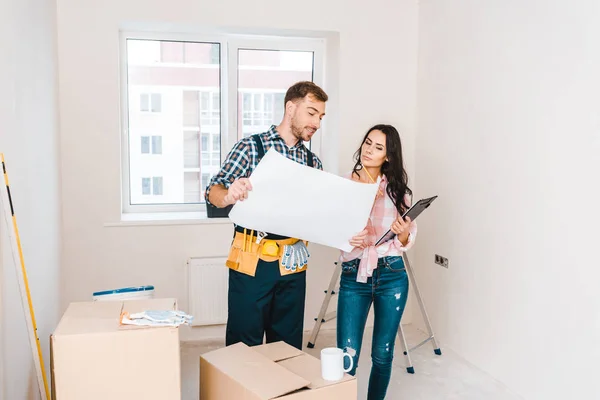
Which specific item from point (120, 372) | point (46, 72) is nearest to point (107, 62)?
point (46, 72)

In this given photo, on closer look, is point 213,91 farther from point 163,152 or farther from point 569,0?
point 569,0

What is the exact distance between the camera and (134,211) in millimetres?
4016

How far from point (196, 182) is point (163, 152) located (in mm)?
293

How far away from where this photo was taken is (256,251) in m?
2.45

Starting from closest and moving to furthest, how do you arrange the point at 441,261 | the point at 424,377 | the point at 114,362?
the point at 114,362
the point at 424,377
the point at 441,261

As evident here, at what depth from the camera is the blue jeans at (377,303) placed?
2549 mm

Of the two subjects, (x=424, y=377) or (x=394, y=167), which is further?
(x=424, y=377)

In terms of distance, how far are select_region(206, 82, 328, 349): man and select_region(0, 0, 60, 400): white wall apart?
719 mm

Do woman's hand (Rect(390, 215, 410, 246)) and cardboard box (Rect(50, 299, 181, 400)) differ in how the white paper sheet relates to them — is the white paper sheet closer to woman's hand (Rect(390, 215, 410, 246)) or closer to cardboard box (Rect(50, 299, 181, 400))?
woman's hand (Rect(390, 215, 410, 246))

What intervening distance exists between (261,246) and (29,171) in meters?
0.98

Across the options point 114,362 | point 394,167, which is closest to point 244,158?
point 394,167

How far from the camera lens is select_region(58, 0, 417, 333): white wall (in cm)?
354

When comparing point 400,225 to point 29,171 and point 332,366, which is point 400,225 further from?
point 29,171

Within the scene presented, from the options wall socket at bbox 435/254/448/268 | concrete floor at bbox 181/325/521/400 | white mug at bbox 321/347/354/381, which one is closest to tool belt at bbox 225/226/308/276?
white mug at bbox 321/347/354/381
